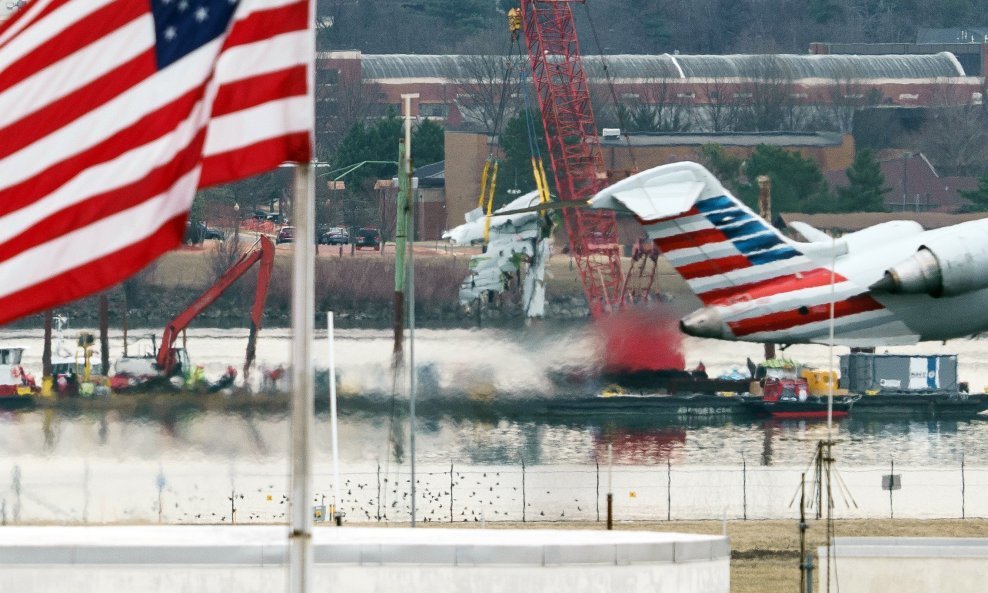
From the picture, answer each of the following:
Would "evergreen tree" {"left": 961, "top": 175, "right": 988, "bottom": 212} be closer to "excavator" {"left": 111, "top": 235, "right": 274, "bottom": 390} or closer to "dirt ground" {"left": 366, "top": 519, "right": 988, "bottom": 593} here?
"excavator" {"left": 111, "top": 235, "right": 274, "bottom": 390}

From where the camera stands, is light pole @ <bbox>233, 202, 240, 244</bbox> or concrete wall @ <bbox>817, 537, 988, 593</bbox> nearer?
concrete wall @ <bbox>817, 537, 988, 593</bbox>

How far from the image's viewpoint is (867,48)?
197625 mm

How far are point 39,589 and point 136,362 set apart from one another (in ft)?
200

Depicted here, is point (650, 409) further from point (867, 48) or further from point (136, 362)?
point (867, 48)

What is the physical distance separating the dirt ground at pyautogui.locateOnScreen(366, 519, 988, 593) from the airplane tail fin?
11.6 metres

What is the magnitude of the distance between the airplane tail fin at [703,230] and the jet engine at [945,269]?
5824 mm

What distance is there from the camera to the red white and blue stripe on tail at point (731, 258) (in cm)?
5747

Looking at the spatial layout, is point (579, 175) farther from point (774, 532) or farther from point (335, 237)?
point (774, 532)

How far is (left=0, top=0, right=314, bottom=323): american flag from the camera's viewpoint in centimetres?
1283

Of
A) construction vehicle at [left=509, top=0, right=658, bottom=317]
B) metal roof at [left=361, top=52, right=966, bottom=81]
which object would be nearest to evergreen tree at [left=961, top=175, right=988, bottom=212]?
construction vehicle at [left=509, top=0, right=658, bottom=317]

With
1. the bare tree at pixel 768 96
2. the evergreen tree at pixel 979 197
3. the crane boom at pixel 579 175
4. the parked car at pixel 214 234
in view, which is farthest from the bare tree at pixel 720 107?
the parked car at pixel 214 234

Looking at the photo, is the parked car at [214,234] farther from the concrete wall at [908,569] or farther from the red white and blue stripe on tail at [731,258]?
the concrete wall at [908,569]

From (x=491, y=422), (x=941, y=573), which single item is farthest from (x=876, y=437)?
(x=941, y=573)

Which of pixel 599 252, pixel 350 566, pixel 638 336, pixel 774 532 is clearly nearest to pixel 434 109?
pixel 599 252
